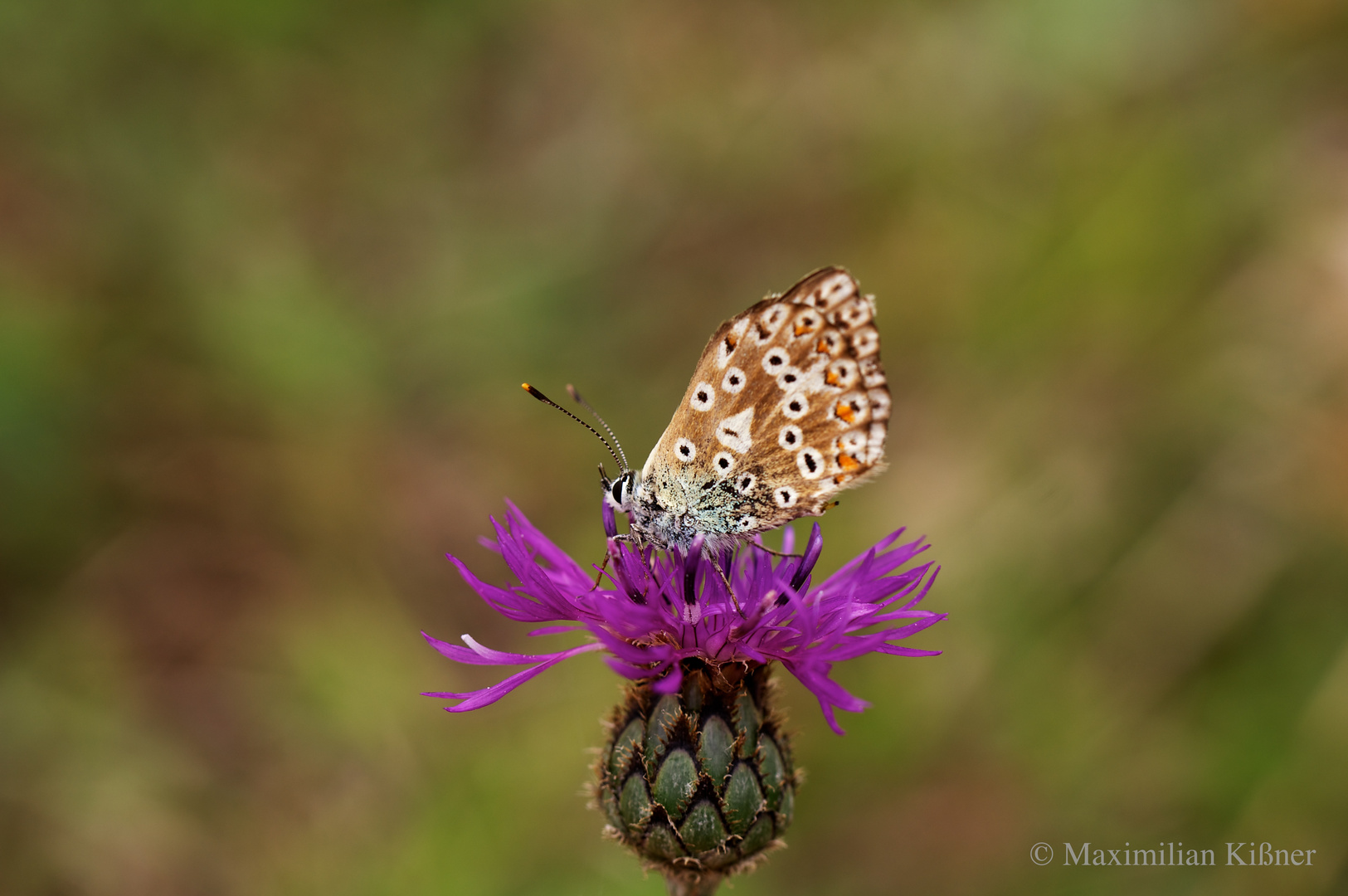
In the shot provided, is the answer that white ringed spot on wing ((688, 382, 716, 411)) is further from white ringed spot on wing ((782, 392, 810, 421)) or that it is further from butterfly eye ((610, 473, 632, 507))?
butterfly eye ((610, 473, 632, 507))

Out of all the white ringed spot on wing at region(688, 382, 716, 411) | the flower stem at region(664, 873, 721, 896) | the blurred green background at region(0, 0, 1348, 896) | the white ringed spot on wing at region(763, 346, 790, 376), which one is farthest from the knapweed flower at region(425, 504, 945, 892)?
the blurred green background at region(0, 0, 1348, 896)

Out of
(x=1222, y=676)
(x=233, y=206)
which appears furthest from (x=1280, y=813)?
(x=233, y=206)

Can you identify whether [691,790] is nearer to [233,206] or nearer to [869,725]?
[869,725]

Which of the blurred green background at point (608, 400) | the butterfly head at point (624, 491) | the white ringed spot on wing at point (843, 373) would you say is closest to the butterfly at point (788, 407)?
the white ringed spot on wing at point (843, 373)

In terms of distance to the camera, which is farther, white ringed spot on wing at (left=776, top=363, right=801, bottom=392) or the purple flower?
white ringed spot on wing at (left=776, top=363, right=801, bottom=392)

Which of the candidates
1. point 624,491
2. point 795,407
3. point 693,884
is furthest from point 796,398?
point 693,884

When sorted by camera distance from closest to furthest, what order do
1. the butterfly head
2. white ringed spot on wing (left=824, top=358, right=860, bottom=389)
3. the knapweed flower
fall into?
1. the knapweed flower
2. white ringed spot on wing (left=824, top=358, right=860, bottom=389)
3. the butterfly head

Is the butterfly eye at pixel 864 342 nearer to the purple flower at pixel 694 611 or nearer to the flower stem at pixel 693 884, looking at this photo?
the purple flower at pixel 694 611

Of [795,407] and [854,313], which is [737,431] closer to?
[795,407]
